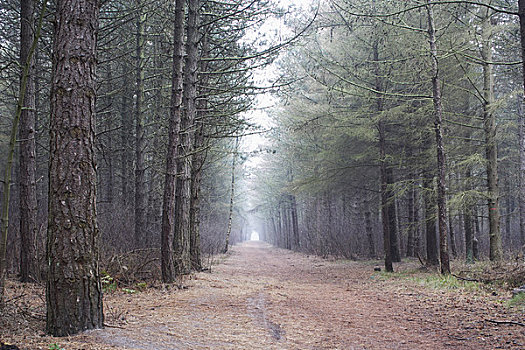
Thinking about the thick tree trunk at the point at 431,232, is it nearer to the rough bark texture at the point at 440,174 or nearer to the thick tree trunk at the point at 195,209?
the rough bark texture at the point at 440,174

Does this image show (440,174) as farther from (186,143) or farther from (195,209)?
A: (195,209)

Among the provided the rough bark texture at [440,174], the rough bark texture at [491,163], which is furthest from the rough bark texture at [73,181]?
the rough bark texture at [491,163]

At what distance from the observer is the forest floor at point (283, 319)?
14.4 ft

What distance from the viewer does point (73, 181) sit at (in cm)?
429

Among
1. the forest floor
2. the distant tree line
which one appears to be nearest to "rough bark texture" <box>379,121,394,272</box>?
the distant tree line

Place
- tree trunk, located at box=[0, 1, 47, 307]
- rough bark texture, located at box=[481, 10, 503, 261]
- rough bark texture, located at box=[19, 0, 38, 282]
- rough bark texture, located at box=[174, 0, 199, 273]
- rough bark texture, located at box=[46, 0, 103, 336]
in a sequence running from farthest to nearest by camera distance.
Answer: rough bark texture, located at box=[481, 10, 503, 261], rough bark texture, located at box=[174, 0, 199, 273], rough bark texture, located at box=[19, 0, 38, 282], rough bark texture, located at box=[46, 0, 103, 336], tree trunk, located at box=[0, 1, 47, 307]

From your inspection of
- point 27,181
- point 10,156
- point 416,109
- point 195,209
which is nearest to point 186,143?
point 195,209

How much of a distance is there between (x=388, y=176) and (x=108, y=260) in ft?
36.3

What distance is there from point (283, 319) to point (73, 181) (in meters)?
3.88

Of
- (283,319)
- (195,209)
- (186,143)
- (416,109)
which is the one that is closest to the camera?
(283,319)

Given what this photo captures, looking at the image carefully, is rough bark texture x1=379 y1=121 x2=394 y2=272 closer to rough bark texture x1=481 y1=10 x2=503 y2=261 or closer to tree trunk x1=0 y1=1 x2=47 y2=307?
rough bark texture x1=481 y1=10 x2=503 y2=261

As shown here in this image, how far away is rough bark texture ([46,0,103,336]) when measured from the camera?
13.9 feet

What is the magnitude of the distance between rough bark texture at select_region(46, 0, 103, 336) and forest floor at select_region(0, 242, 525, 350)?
35 centimetres

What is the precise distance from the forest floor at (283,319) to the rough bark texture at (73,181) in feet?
1.13
